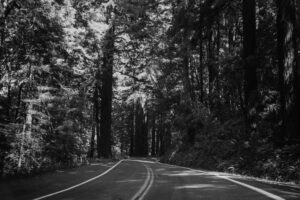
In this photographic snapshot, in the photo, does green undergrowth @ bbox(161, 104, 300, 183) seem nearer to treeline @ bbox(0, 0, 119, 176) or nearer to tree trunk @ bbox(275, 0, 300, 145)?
tree trunk @ bbox(275, 0, 300, 145)

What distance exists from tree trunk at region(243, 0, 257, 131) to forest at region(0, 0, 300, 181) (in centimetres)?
5

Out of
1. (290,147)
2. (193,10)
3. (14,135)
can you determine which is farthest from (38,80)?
(290,147)

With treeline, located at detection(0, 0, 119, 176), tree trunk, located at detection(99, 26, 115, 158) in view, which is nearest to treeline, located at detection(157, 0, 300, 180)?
treeline, located at detection(0, 0, 119, 176)

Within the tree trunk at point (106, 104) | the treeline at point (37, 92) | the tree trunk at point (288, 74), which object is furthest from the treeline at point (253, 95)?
the tree trunk at point (106, 104)

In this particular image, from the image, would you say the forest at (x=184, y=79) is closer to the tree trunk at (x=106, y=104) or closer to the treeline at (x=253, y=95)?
the treeline at (x=253, y=95)

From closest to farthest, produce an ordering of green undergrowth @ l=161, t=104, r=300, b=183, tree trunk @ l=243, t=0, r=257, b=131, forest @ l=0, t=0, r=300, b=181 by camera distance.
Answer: green undergrowth @ l=161, t=104, r=300, b=183 → forest @ l=0, t=0, r=300, b=181 → tree trunk @ l=243, t=0, r=257, b=131

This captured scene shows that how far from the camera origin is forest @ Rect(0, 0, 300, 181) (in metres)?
13.7

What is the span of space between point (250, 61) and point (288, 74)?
149 inches

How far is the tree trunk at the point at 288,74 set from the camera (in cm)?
1304

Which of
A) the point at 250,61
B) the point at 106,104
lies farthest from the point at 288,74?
the point at 106,104

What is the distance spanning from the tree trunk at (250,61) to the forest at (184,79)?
0.18ft

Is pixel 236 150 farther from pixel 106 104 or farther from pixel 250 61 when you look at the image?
pixel 106 104

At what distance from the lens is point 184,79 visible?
28.3m

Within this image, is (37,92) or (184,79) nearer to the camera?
(37,92)
